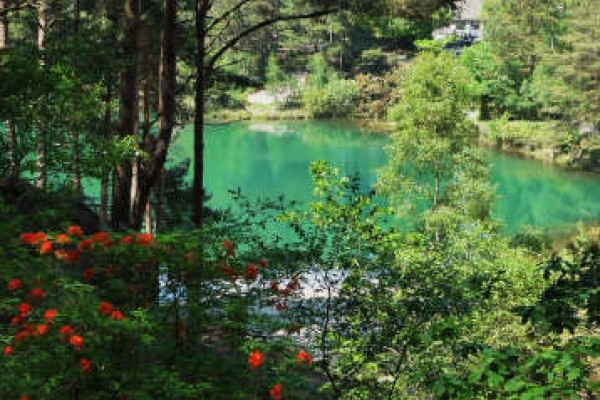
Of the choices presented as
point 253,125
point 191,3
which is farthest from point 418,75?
point 253,125

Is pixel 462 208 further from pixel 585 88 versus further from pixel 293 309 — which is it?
pixel 585 88

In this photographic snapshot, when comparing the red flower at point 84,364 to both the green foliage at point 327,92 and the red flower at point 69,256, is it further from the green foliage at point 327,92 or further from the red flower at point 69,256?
the green foliage at point 327,92

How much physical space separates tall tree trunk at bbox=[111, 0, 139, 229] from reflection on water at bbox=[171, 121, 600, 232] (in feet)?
42.9

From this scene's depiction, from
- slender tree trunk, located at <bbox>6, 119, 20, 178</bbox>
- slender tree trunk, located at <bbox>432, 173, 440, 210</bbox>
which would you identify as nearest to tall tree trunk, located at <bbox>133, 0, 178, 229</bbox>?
slender tree trunk, located at <bbox>6, 119, 20, 178</bbox>

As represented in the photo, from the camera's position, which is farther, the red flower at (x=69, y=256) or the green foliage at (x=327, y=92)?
the green foliage at (x=327, y=92)

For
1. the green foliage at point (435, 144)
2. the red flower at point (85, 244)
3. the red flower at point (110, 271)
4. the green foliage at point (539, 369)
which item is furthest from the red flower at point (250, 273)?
the green foliage at point (435, 144)

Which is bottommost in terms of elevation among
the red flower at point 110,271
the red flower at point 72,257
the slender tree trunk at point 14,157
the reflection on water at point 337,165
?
the reflection on water at point 337,165

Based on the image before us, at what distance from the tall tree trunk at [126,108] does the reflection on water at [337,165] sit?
1308cm

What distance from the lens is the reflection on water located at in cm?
2622

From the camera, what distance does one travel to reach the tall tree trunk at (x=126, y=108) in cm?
730

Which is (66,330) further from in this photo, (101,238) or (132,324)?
(101,238)

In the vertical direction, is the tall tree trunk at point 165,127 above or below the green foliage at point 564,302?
above

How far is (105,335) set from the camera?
3102 mm

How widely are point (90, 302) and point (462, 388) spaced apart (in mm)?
1767
